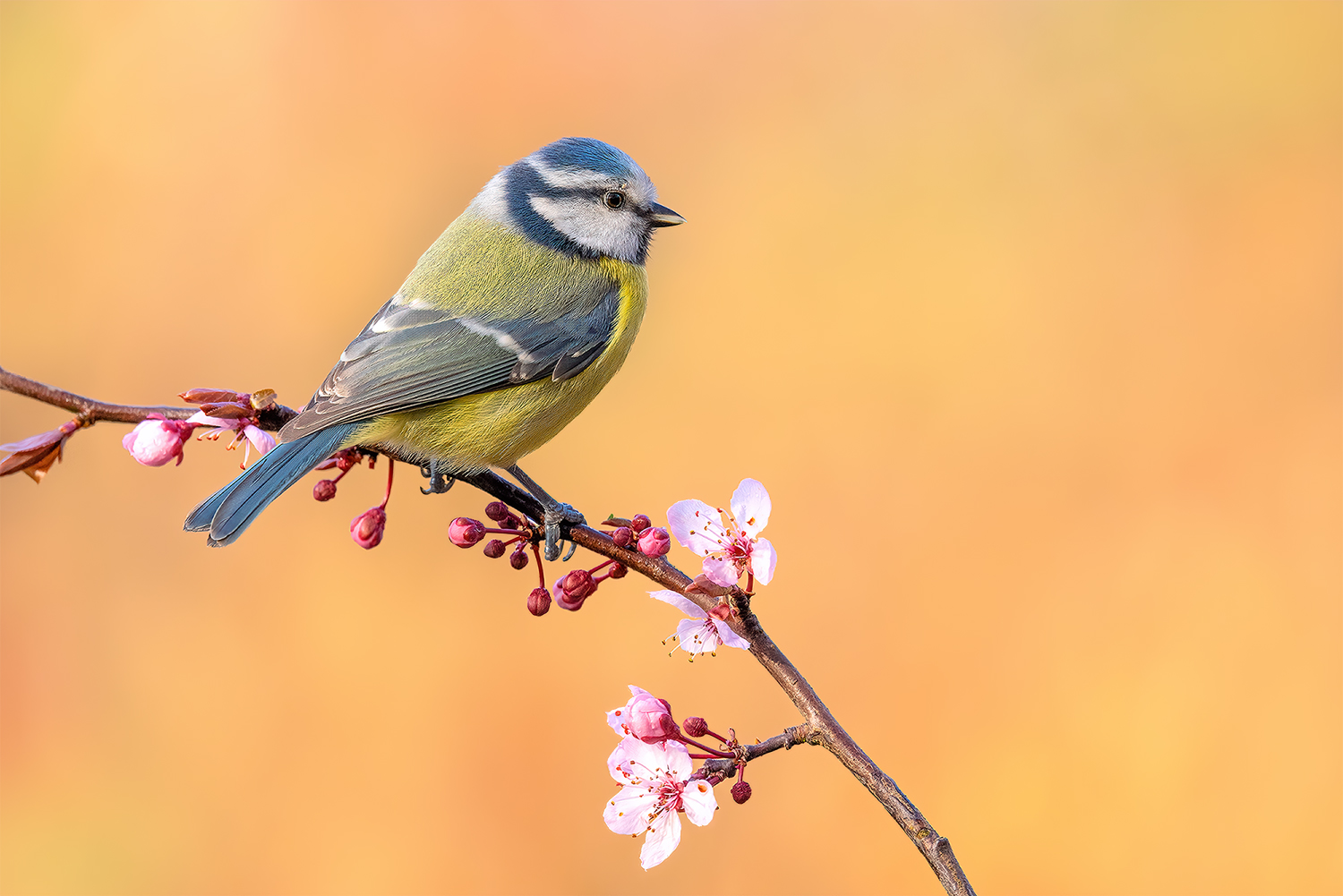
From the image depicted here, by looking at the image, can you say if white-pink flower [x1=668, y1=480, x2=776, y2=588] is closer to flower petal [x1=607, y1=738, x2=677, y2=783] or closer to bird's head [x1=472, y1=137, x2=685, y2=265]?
flower petal [x1=607, y1=738, x2=677, y2=783]

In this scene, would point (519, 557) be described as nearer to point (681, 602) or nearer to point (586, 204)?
point (681, 602)

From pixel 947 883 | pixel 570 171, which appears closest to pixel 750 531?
pixel 947 883

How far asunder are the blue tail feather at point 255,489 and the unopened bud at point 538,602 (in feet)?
1.98

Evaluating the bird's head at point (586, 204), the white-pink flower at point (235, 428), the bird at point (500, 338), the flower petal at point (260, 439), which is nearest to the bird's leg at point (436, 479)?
the bird at point (500, 338)

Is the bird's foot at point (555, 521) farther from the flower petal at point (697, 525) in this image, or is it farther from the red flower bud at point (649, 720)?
the red flower bud at point (649, 720)

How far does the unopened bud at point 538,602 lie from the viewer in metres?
1.76

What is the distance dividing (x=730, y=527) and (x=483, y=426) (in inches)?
42.8

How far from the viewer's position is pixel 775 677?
144 cm

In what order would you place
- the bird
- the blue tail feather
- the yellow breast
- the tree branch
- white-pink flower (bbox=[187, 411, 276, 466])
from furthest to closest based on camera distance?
the yellow breast, the bird, the blue tail feather, white-pink flower (bbox=[187, 411, 276, 466]), the tree branch

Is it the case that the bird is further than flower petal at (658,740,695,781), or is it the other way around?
the bird

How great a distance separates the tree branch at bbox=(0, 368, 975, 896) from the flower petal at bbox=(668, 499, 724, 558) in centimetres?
7

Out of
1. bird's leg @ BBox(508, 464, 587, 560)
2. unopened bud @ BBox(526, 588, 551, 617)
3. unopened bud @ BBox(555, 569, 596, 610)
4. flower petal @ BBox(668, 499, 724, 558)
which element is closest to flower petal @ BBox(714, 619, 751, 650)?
flower petal @ BBox(668, 499, 724, 558)

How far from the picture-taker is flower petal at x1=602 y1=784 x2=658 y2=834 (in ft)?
5.00

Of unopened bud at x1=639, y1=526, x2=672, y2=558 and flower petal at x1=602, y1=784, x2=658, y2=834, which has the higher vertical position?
unopened bud at x1=639, y1=526, x2=672, y2=558
